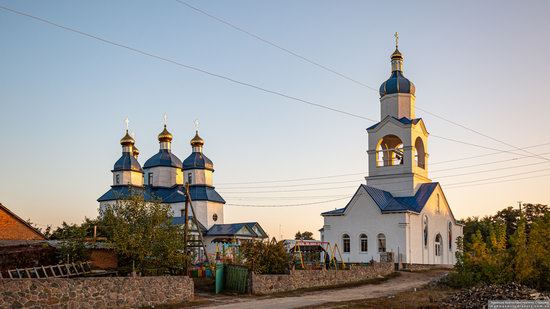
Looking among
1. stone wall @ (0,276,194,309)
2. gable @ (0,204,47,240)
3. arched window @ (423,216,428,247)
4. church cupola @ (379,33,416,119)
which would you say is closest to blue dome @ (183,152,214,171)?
church cupola @ (379,33,416,119)

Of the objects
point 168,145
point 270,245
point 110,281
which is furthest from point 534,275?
point 168,145

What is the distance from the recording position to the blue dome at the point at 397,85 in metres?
46.3

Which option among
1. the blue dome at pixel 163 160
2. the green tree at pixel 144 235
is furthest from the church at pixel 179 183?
the green tree at pixel 144 235

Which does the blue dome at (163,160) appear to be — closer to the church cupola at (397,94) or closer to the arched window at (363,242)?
the church cupola at (397,94)

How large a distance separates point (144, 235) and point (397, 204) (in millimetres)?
A: 20865

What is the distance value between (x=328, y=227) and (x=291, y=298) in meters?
19.0

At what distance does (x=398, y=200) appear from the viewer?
44.1m

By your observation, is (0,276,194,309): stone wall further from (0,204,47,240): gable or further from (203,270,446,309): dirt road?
(0,204,47,240): gable

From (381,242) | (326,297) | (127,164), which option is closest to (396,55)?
(381,242)

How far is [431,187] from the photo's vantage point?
4500 cm

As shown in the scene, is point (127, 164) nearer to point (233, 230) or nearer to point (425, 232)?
point (233, 230)

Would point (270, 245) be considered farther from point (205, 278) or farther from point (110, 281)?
point (110, 281)

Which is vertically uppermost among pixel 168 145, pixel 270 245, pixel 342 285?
pixel 168 145

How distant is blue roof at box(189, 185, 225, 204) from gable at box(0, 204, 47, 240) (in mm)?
27011
